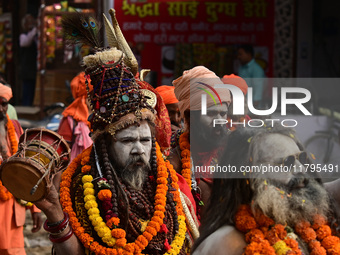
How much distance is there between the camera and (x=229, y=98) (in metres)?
5.14

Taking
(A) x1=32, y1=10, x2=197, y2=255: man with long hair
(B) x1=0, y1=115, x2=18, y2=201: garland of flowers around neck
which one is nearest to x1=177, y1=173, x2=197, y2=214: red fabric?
(A) x1=32, y1=10, x2=197, y2=255: man with long hair

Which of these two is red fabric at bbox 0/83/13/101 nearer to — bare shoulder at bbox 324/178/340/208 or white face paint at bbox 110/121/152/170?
white face paint at bbox 110/121/152/170

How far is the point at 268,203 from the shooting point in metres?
3.02

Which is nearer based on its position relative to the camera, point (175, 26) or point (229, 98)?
point (229, 98)

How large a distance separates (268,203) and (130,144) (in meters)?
1.16

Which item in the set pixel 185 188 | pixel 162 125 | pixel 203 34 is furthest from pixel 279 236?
pixel 203 34

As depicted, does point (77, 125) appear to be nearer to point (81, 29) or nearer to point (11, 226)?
point (11, 226)

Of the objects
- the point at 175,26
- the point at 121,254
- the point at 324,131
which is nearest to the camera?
the point at 121,254

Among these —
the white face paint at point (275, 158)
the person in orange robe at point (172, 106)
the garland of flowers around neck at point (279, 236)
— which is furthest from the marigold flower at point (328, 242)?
the person in orange robe at point (172, 106)

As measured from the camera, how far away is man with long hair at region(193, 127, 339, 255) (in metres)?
3.02

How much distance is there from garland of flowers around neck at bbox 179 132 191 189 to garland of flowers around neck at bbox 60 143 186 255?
0.70 metres

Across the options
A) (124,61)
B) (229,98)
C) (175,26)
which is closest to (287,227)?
(124,61)

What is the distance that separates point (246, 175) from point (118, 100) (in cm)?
117

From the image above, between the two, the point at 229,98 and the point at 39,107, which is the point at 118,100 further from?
the point at 39,107
